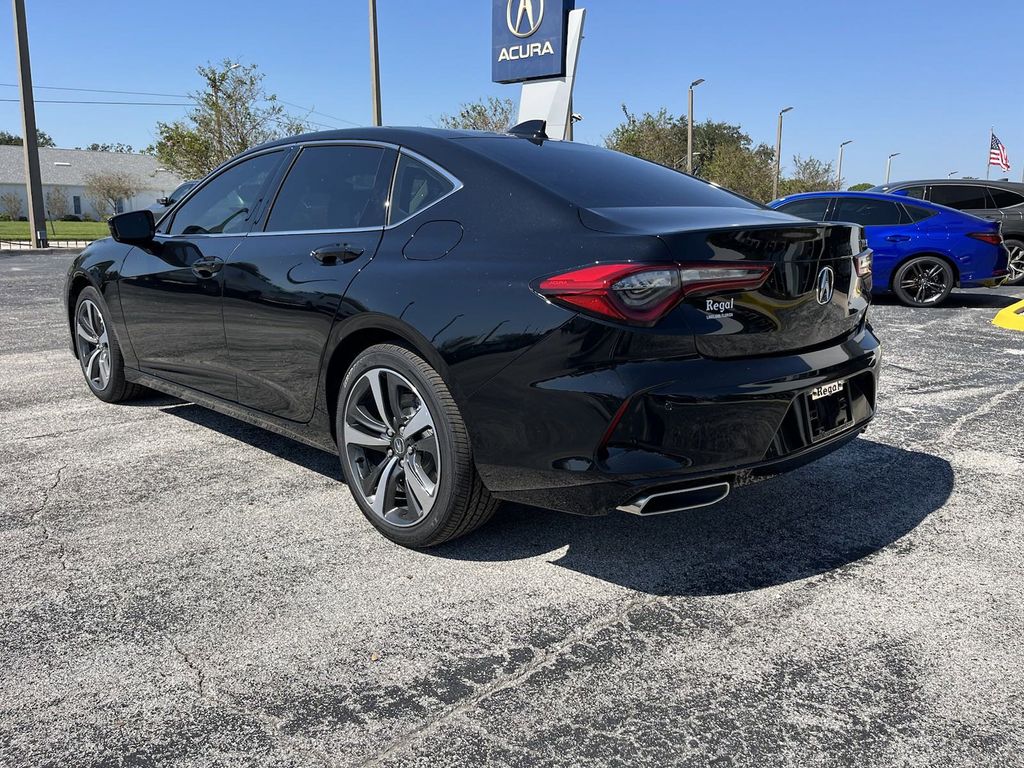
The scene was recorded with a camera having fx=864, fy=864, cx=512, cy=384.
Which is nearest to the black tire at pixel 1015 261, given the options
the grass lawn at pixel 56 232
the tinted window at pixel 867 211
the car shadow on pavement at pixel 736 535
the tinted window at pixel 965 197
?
the tinted window at pixel 965 197

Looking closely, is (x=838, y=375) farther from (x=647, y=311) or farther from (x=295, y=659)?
(x=295, y=659)

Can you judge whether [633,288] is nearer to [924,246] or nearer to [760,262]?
[760,262]

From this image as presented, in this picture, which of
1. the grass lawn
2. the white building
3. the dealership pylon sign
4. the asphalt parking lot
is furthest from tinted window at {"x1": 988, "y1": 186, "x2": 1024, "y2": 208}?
the white building

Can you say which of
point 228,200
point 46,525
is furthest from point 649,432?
point 228,200

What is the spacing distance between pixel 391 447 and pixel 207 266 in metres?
1.49

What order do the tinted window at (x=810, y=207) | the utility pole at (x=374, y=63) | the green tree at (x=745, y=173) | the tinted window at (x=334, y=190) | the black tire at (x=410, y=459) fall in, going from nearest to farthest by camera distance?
the black tire at (x=410, y=459) < the tinted window at (x=334, y=190) < the tinted window at (x=810, y=207) < the utility pole at (x=374, y=63) < the green tree at (x=745, y=173)

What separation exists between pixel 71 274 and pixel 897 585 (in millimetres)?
5036

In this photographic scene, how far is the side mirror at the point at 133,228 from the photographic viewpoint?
14.9 feet

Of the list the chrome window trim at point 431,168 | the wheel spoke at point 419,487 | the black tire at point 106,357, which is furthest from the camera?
the black tire at point 106,357

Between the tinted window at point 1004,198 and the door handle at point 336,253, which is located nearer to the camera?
the door handle at point 336,253

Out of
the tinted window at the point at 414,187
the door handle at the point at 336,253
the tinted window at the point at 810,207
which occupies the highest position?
the tinted window at the point at 810,207

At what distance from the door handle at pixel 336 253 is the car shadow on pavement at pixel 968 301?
381 inches

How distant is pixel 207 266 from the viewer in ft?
13.3

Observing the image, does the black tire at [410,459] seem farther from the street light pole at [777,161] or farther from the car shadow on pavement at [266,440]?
the street light pole at [777,161]
